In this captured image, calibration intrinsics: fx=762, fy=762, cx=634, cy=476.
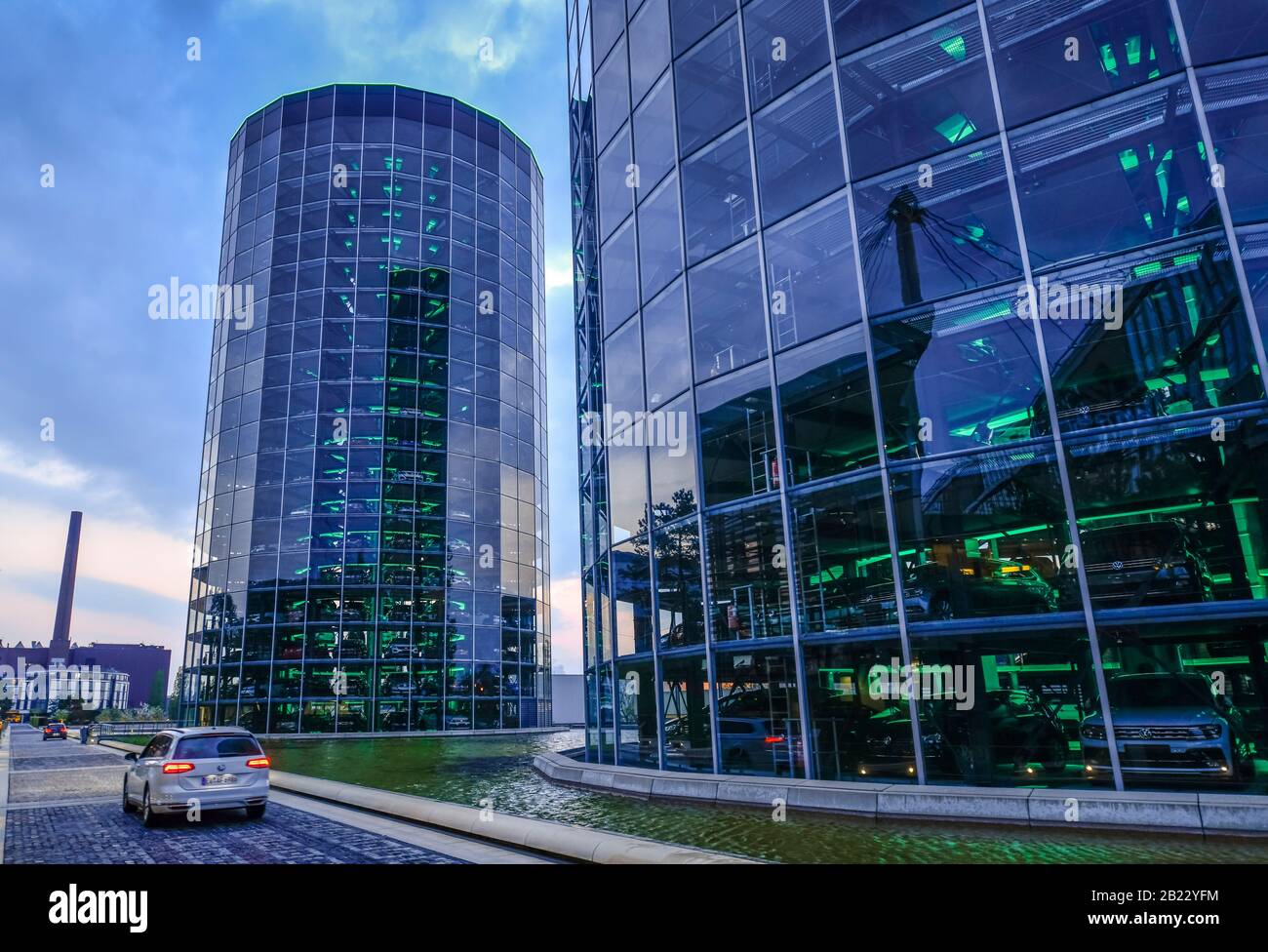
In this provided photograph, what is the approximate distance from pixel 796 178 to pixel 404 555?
3021cm

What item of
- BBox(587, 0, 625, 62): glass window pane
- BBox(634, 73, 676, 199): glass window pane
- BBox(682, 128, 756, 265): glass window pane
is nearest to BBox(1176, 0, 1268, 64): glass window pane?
BBox(682, 128, 756, 265): glass window pane

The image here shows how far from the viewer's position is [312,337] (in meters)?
41.2

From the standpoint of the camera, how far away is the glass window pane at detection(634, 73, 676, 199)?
18.5 metres

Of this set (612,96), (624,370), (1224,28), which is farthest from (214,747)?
(1224,28)

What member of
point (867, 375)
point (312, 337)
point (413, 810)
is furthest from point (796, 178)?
point (312, 337)

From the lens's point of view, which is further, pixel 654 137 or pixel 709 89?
pixel 654 137

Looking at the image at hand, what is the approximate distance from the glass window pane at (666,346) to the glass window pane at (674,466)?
49 cm

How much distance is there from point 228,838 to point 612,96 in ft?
65.3

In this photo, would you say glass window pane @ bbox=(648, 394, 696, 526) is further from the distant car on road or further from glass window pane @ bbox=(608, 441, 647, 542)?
the distant car on road

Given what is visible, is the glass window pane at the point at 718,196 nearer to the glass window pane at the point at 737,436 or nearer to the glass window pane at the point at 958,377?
the glass window pane at the point at 737,436

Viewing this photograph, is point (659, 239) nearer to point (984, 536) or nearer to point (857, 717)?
point (984, 536)

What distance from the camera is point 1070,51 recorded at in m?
13.1

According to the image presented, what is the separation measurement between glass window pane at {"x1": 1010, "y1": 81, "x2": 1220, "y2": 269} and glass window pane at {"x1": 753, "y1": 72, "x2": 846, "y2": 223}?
3.37 m
